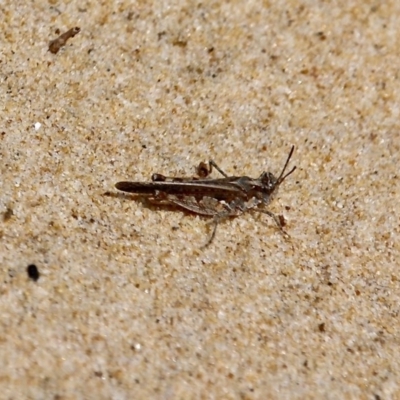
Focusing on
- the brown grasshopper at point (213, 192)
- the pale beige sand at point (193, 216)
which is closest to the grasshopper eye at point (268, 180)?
the brown grasshopper at point (213, 192)

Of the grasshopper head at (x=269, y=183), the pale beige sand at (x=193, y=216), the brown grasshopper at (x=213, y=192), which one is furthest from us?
the grasshopper head at (x=269, y=183)

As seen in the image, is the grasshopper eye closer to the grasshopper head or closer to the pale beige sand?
the grasshopper head

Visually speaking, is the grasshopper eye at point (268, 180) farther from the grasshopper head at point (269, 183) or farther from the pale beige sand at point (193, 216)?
the pale beige sand at point (193, 216)

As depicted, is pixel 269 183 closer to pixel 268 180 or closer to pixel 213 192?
pixel 268 180

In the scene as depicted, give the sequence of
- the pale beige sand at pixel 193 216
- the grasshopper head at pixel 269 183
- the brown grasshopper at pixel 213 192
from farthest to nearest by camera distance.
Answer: the grasshopper head at pixel 269 183 → the brown grasshopper at pixel 213 192 → the pale beige sand at pixel 193 216

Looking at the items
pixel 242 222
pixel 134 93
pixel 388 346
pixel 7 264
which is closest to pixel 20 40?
pixel 134 93
